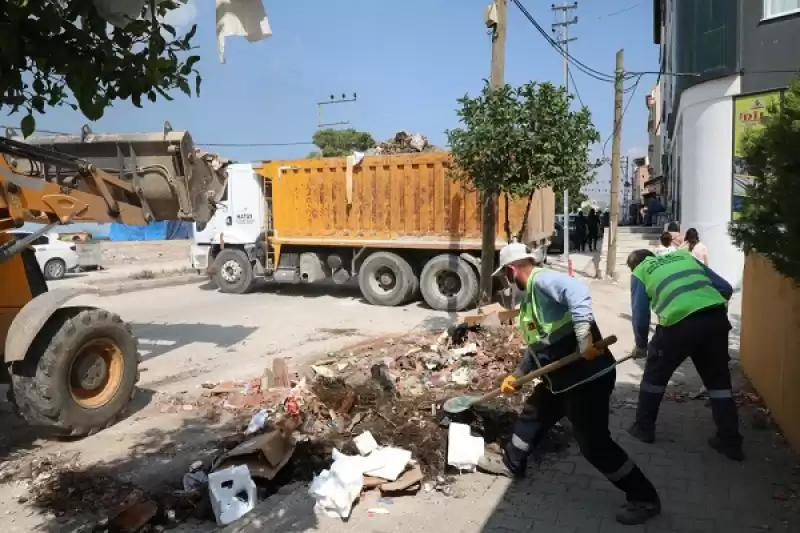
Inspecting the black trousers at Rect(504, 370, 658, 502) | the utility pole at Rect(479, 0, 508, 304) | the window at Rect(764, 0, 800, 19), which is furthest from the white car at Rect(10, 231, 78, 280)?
the window at Rect(764, 0, 800, 19)

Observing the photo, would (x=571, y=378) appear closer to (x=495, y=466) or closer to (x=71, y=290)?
(x=495, y=466)

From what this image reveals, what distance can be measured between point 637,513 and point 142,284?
1583cm

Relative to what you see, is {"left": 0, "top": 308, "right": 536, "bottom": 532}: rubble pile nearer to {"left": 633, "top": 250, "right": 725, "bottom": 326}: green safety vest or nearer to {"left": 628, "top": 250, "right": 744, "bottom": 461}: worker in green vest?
{"left": 628, "top": 250, "right": 744, "bottom": 461}: worker in green vest

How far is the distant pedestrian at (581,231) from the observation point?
2583 centimetres

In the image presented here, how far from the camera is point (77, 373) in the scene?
220 inches

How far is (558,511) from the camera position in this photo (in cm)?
395

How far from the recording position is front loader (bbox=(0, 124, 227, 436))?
17.1 ft

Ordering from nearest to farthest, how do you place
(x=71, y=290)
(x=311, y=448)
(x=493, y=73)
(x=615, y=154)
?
(x=311, y=448) → (x=71, y=290) → (x=493, y=73) → (x=615, y=154)

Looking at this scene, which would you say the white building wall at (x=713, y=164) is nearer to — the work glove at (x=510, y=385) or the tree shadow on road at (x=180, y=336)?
the tree shadow on road at (x=180, y=336)

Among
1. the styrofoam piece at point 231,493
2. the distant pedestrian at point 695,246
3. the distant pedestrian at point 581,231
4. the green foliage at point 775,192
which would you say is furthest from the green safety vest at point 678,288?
the distant pedestrian at point 581,231

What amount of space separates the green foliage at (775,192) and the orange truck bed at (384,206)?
23.4 ft

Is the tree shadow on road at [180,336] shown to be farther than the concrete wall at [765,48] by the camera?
No

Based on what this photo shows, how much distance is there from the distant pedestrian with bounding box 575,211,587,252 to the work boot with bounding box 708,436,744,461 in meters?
21.7

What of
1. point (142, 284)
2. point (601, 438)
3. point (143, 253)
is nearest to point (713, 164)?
point (601, 438)
